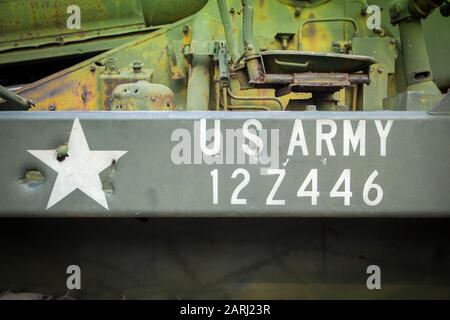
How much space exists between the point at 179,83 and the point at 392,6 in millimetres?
1003

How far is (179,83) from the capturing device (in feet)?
9.92

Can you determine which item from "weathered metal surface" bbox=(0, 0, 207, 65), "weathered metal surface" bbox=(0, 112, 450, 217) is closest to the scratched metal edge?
"weathered metal surface" bbox=(0, 112, 450, 217)

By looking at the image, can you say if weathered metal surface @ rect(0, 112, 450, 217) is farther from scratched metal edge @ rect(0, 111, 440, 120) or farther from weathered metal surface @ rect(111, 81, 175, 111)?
weathered metal surface @ rect(111, 81, 175, 111)

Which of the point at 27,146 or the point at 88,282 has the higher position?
the point at 27,146

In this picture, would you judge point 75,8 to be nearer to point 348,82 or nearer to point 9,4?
point 9,4

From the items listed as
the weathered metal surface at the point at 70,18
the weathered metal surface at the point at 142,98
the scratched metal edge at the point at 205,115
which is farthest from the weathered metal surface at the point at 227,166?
the weathered metal surface at the point at 70,18

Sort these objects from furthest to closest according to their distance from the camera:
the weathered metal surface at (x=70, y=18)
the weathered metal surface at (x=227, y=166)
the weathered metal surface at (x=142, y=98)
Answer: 1. the weathered metal surface at (x=70, y=18)
2. the weathered metal surface at (x=142, y=98)
3. the weathered metal surface at (x=227, y=166)

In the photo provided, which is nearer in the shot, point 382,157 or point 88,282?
point 382,157

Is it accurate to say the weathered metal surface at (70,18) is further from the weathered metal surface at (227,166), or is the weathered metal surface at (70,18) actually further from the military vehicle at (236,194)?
the weathered metal surface at (227,166)

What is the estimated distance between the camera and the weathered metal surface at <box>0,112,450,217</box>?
59.6 inches

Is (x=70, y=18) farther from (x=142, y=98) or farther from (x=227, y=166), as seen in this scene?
(x=227, y=166)

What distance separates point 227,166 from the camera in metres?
1.51

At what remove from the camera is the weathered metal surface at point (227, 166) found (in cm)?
151

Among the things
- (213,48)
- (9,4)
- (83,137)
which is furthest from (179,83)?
(83,137)
